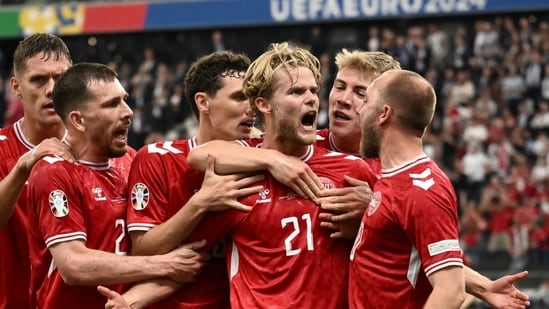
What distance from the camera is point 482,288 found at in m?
6.18

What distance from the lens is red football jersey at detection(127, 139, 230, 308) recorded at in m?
6.39

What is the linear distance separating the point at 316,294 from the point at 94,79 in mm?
1905

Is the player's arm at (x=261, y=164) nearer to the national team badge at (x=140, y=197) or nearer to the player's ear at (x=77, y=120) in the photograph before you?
the national team badge at (x=140, y=197)

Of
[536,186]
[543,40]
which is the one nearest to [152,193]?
[536,186]

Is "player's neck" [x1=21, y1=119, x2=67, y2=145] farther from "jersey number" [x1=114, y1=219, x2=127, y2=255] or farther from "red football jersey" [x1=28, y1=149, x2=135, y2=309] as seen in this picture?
"jersey number" [x1=114, y1=219, x2=127, y2=255]

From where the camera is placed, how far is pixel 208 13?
2633 centimetres

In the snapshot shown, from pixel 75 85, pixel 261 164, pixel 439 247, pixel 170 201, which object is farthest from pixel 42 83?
pixel 439 247

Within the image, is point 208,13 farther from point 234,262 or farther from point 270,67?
point 234,262

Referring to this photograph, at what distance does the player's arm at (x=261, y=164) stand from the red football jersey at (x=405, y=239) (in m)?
0.39

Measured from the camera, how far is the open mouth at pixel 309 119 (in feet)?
20.1

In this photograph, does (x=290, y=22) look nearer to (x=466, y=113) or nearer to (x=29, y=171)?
(x=466, y=113)

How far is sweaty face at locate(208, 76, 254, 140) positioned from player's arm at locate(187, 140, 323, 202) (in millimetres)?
408

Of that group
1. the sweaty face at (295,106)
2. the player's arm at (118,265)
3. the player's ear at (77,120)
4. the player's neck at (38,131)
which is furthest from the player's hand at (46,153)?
the sweaty face at (295,106)

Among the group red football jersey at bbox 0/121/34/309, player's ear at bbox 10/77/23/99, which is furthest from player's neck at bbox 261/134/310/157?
player's ear at bbox 10/77/23/99
